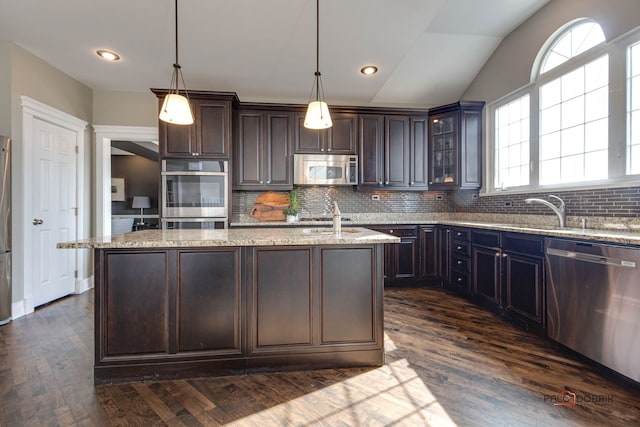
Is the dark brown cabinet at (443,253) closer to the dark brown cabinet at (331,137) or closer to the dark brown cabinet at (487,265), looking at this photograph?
the dark brown cabinet at (487,265)

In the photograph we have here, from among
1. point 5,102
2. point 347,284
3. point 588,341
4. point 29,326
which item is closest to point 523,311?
point 588,341

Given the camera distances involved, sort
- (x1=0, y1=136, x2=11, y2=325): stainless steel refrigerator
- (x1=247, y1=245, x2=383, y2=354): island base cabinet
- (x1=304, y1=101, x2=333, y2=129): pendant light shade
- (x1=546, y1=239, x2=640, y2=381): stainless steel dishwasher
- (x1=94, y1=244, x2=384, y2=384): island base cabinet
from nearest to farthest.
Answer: (x1=546, y1=239, x2=640, y2=381): stainless steel dishwasher
(x1=94, y1=244, x2=384, y2=384): island base cabinet
(x1=247, y1=245, x2=383, y2=354): island base cabinet
(x1=304, y1=101, x2=333, y2=129): pendant light shade
(x1=0, y1=136, x2=11, y2=325): stainless steel refrigerator

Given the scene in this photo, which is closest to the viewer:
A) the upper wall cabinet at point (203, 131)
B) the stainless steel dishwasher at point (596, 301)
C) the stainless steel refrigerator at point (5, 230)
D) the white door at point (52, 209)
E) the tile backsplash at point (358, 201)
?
the stainless steel dishwasher at point (596, 301)

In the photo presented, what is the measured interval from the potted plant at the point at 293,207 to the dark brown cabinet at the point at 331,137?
25.2 inches

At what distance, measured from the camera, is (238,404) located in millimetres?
1690

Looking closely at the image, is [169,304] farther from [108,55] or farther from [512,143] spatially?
[512,143]

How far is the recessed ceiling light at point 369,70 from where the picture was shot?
152 inches

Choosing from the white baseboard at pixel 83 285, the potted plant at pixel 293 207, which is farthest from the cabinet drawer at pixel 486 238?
the white baseboard at pixel 83 285

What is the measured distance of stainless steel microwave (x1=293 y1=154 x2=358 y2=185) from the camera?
13.8 feet

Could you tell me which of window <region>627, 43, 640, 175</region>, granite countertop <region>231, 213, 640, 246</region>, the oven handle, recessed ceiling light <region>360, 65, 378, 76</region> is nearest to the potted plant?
granite countertop <region>231, 213, 640, 246</region>

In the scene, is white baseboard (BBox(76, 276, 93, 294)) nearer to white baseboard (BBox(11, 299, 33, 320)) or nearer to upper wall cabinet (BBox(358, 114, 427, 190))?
white baseboard (BBox(11, 299, 33, 320))

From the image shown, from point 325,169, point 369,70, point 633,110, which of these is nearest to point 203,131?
point 325,169

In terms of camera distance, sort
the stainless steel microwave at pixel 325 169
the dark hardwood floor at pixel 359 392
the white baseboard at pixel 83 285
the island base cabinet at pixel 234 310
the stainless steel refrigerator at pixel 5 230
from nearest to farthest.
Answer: the dark hardwood floor at pixel 359 392
the island base cabinet at pixel 234 310
the stainless steel refrigerator at pixel 5 230
the white baseboard at pixel 83 285
the stainless steel microwave at pixel 325 169

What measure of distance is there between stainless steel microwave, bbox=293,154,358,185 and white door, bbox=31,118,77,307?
9.16 ft
